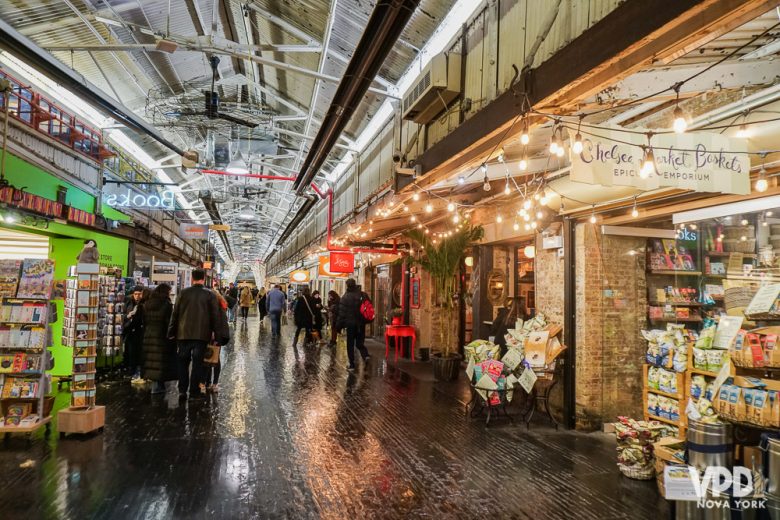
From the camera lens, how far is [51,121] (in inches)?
321

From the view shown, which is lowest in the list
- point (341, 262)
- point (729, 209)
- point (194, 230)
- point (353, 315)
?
point (353, 315)

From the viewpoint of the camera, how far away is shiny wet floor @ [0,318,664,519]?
3516mm

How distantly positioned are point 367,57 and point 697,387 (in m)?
4.32

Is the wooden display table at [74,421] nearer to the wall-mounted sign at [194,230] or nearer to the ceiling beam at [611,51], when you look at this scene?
the ceiling beam at [611,51]

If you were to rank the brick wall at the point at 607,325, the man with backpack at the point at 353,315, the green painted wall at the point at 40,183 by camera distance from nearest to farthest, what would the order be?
1. the brick wall at the point at 607,325
2. the green painted wall at the point at 40,183
3. the man with backpack at the point at 353,315

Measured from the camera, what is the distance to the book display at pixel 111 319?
8148 mm

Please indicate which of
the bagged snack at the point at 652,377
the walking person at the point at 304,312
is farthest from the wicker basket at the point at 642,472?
the walking person at the point at 304,312

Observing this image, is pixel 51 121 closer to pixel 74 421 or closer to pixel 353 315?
pixel 74 421

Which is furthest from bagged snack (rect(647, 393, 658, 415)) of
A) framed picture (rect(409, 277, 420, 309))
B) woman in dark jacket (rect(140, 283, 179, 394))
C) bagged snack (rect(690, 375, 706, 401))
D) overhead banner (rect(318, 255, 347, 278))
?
overhead banner (rect(318, 255, 347, 278))

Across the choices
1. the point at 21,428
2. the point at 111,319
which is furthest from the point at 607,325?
the point at 111,319

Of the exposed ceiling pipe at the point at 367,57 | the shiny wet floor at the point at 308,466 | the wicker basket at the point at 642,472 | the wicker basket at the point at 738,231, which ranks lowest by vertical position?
the shiny wet floor at the point at 308,466

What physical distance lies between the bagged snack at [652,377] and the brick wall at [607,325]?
85cm

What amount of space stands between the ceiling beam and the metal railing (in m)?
7.00

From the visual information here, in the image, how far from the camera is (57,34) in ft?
25.0
